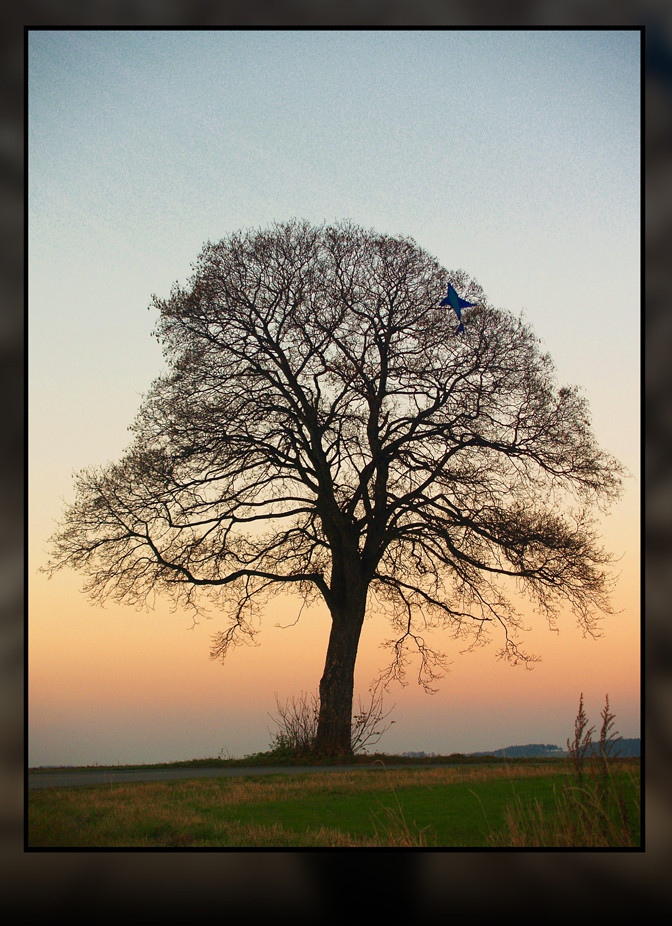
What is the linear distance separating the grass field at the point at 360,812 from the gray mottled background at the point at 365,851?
10.5 inches

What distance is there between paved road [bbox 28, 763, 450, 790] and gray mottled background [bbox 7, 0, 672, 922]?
183cm

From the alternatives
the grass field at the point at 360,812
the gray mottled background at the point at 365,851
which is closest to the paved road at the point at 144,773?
the grass field at the point at 360,812

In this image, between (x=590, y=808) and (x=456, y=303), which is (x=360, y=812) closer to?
(x=590, y=808)

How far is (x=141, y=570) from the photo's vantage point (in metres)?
10.3

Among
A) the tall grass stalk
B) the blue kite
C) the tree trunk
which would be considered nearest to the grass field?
the tall grass stalk

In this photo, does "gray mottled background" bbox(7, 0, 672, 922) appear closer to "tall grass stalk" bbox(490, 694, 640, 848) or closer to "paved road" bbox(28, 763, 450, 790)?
"tall grass stalk" bbox(490, 694, 640, 848)

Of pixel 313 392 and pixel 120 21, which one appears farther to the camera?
pixel 313 392

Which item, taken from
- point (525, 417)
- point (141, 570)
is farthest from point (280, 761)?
point (525, 417)

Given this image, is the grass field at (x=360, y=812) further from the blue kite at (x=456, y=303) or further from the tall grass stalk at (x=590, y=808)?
the blue kite at (x=456, y=303)

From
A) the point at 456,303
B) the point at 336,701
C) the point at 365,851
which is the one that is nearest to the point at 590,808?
the point at 365,851

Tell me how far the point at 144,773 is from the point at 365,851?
3.51 meters
